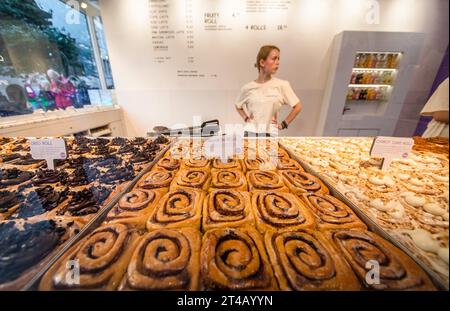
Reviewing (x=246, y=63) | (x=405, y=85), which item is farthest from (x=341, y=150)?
(x=246, y=63)

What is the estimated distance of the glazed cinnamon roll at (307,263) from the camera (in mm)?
703

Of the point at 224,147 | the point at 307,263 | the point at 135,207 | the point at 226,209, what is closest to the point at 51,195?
the point at 135,207

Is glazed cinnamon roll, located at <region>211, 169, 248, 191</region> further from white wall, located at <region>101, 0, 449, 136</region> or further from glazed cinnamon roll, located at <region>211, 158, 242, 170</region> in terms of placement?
white wall, located at <region>101, 0, 449, 136</region>

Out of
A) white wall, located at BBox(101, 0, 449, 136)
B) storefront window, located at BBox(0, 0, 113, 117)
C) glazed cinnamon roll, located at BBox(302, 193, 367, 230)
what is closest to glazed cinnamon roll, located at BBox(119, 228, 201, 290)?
glazed cinnamon roll, located at BBox(302, 193, 367, 230)

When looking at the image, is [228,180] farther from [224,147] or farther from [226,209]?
[224,147]

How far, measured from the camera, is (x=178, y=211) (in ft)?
3.47

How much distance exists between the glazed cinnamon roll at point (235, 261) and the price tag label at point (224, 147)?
3.29 ft

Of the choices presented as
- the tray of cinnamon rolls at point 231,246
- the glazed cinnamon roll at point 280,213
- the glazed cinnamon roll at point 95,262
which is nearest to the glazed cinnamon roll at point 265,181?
the tray of cinnamon rolls at point 231,246

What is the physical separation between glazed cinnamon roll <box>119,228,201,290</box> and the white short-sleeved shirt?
6.83 feet

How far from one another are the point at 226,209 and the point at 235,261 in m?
0.33

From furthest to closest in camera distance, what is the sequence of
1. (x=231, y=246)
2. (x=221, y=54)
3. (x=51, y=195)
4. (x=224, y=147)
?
1. (x=221, y=54)
2. (x=224, y=147)
3. (x=51, y=195)
4. (x=231, y=246)

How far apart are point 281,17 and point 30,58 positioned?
3.87 metres

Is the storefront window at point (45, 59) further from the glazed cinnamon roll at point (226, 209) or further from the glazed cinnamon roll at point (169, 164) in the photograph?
the glazed cinnamon roll at point (226, 209)

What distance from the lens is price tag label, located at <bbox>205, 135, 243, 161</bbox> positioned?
193 cm
